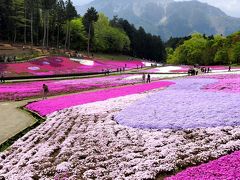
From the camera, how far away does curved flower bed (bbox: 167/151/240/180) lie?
15250mm

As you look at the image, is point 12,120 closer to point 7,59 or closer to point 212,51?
point 7,59

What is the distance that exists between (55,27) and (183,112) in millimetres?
135353

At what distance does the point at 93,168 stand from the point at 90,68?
86.8 meters

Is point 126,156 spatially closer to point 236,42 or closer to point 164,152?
point 164,152

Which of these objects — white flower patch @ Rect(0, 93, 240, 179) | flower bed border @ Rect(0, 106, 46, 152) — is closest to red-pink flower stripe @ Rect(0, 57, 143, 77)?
flower bed border @ Rect(0, 106, 46, 152)

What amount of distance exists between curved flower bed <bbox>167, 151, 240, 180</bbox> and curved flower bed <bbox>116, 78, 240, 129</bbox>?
594 cm

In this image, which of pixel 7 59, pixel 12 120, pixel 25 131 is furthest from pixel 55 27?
pixel 25 131

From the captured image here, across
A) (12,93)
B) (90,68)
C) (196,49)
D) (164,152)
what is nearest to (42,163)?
(164,152)

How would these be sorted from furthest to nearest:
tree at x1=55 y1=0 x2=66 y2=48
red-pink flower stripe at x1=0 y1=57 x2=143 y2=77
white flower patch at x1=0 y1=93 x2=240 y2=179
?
1. tree at x1=55 y1=0 x2=66 y2=48
2. red-pink flower stripe at x1=0 y1=57 x2=143 y2=77
3. white flower patch at x1=0 y1=93 x2=240 y2=179

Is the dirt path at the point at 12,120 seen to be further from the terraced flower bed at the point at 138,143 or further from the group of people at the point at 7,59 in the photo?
the group of people at the point at 7,59

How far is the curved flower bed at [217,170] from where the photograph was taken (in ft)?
50.0

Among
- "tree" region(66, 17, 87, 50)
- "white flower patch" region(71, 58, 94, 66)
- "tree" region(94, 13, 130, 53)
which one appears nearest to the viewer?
"white flower patch" region(71, 58, 94, 66)

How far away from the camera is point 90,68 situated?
10531cm

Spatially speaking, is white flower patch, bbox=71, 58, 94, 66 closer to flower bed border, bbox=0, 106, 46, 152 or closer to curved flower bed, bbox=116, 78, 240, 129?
flower bed border, bbox=0, 106, 46, 152
